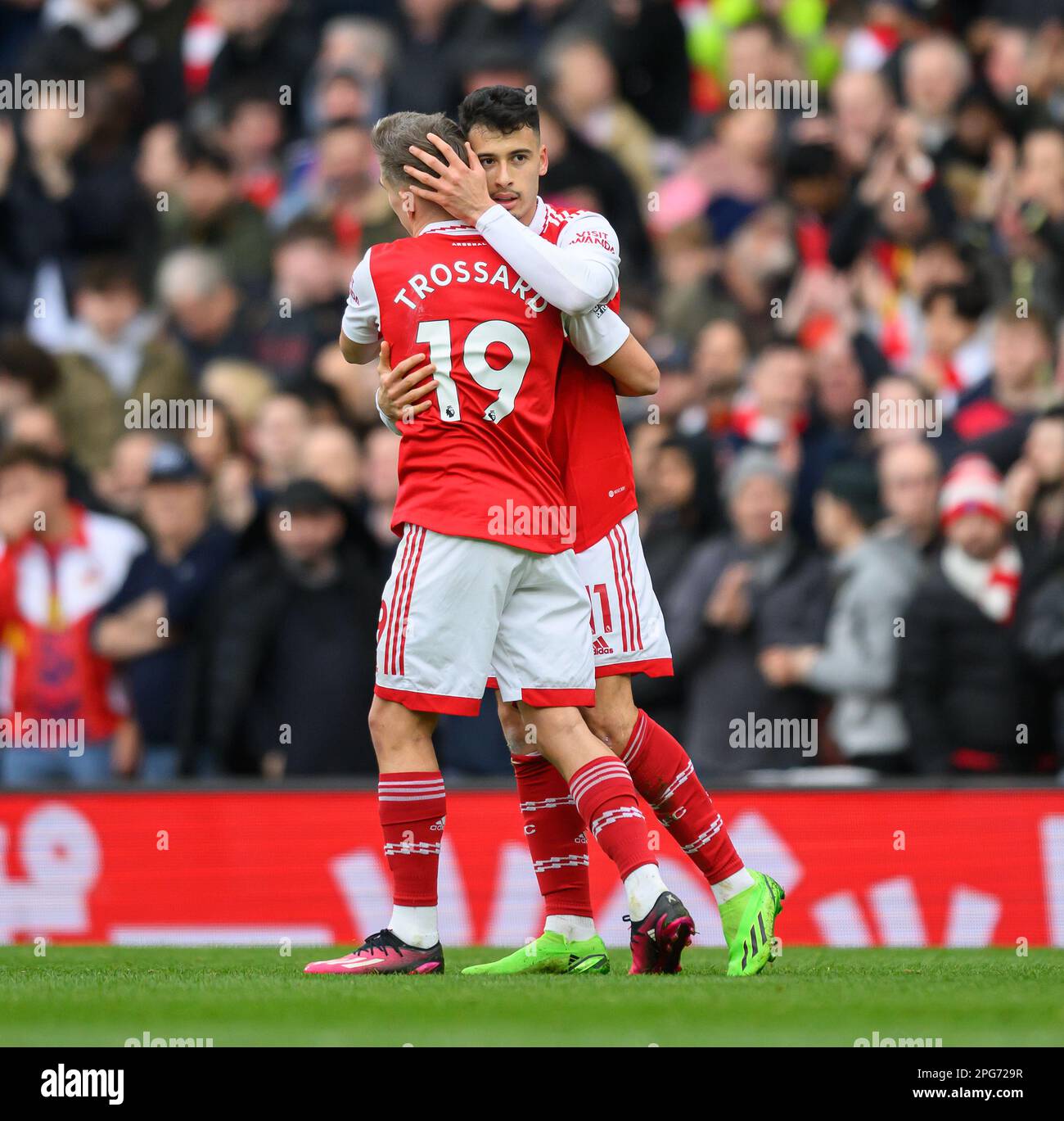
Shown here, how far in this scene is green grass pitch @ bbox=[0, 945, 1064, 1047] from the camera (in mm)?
4332

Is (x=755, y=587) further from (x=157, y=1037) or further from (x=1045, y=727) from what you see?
(x=157, y=1037)

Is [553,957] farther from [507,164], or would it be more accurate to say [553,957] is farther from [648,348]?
[648,348]

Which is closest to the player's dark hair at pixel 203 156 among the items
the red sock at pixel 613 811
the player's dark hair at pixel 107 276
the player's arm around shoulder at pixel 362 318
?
the player's dark hair at pixel 107 276

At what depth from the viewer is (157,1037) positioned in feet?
14.3

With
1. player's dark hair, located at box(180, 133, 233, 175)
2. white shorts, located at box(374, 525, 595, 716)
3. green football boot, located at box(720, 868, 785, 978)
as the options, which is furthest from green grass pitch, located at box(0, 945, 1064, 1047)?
player's dark hair, located at box(180, 133, 233, 175)

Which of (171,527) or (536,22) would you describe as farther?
(536,22)

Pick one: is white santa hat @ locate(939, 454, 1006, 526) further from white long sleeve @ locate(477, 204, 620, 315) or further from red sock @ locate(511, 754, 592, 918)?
white long sleeve @ locate(477, 204, 620, 315)

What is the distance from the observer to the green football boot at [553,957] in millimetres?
5699

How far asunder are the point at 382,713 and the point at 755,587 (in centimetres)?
413

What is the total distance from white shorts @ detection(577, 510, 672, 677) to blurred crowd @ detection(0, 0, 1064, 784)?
3390 mm

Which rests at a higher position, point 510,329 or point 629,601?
point 510,329

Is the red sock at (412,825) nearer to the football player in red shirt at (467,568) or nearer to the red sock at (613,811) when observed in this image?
the football player in red shirt at (467,568)
